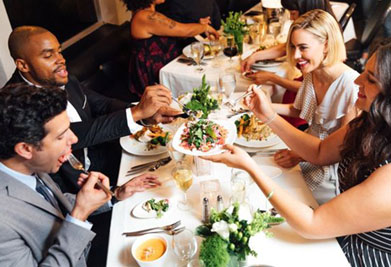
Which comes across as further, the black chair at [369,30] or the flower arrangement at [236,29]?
the black chair at [369,30]

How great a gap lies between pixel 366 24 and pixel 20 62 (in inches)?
124

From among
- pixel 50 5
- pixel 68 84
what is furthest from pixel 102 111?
pixel 50 5

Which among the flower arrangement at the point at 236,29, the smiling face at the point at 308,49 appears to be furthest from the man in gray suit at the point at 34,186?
the flower arrangement at the point at 236,29

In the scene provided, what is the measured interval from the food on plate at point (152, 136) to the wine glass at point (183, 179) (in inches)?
12.8

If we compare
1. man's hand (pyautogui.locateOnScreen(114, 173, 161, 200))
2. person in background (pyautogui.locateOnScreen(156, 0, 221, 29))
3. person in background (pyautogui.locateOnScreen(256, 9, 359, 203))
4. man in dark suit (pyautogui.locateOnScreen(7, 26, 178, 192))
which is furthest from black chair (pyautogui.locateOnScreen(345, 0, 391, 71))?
man's hand (pyautogui.locateOnScreen(114, 173, 161, 200))

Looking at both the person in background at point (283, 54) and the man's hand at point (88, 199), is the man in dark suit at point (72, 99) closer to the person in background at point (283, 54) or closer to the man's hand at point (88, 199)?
the man's hand at point (88, 199)

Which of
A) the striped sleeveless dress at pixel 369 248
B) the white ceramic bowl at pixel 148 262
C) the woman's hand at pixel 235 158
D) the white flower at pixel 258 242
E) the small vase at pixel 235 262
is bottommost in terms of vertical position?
the striped sleeveless dress at pixel 369 248

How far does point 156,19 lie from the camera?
10.2 ft

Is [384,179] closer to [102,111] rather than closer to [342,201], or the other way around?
[342,201]

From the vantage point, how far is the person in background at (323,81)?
1.82 metres

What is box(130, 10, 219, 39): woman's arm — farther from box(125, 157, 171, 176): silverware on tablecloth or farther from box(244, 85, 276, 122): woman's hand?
box(125, 157, 171, 176): silverware on tablecloth

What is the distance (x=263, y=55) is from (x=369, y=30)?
4.69 ft

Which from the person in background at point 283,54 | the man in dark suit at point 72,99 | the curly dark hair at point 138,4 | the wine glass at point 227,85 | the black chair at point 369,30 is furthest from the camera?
the black chair at point 369,30

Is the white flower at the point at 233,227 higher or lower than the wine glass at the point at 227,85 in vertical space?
higher
